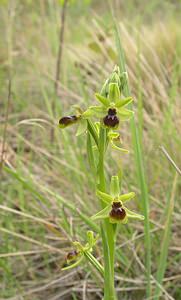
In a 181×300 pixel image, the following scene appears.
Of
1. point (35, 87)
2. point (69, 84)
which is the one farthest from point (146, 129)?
point (35, 87)

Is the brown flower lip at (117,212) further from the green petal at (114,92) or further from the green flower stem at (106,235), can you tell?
the green petal at (114,92)

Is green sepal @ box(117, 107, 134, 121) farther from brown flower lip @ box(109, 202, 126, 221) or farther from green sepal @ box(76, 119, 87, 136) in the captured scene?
brown flower lip @ box(109, 202, 126, 221)

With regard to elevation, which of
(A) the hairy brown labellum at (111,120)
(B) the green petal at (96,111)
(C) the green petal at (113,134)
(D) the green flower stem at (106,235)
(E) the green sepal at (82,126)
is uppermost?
(B) the green petal at (96,111)

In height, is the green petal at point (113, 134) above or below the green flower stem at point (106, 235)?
above

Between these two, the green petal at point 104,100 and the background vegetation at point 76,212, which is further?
the background vegetation at point 76,212

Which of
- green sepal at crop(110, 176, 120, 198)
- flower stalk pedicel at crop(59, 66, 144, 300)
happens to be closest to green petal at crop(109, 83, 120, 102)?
flower stalk pedicel at crop(59, 66, 144, 300)

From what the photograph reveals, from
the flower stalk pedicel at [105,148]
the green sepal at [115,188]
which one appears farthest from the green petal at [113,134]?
the green sepal at [115,188]

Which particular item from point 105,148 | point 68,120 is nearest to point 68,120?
point 68,120
